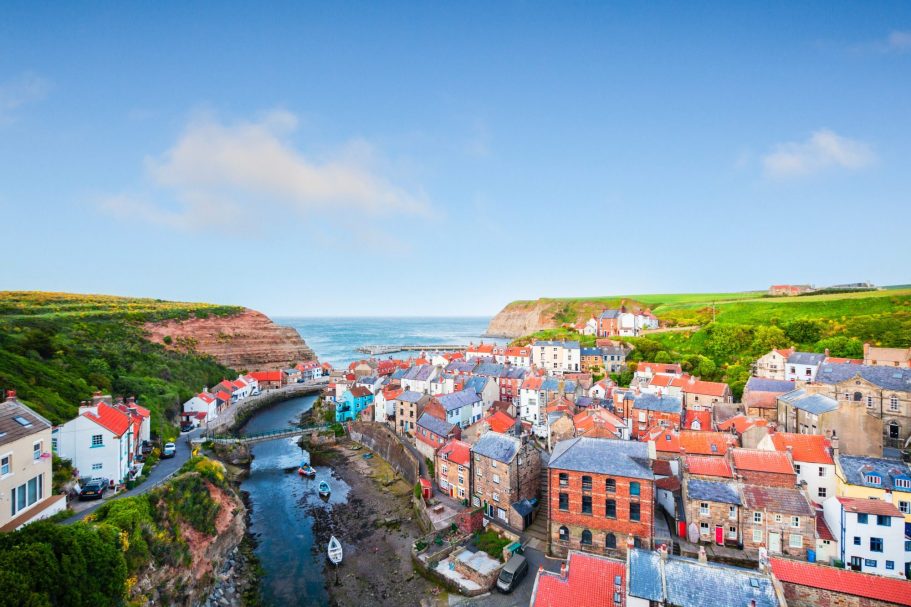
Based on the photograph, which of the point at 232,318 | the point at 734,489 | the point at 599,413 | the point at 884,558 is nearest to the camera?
the point at 884,558

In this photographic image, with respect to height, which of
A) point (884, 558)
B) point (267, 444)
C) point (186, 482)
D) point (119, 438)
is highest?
point (119, 438)

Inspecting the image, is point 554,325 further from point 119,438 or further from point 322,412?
point 119,438

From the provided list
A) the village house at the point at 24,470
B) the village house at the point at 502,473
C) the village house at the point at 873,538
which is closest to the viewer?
the village house at the point at 24,470

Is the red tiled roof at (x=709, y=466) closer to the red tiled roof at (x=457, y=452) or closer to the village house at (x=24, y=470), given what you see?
the red tiled roof at (x=457, y=452)

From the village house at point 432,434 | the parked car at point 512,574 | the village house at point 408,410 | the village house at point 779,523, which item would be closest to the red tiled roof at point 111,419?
the village house at point 432,434

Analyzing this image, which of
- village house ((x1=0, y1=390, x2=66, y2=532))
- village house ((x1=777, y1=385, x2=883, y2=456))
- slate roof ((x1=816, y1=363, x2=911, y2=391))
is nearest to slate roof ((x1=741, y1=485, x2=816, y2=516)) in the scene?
village house ((x1=777, y1=385, x2=883, y2=456))

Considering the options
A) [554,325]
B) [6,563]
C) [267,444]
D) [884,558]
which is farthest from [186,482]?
[554,325]
